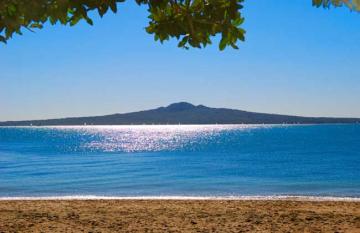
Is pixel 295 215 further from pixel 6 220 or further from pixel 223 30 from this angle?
pixel 223 30

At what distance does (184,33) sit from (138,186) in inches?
1213

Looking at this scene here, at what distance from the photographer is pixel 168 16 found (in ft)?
21.6

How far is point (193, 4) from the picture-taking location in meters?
6.55

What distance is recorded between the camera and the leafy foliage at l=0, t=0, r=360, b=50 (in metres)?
5.41

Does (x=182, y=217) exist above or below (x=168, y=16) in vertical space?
below

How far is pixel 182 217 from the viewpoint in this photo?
16.2m

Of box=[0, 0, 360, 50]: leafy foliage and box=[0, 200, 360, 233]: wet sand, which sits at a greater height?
box=[0, 0, 360, 50]: leafy foliage

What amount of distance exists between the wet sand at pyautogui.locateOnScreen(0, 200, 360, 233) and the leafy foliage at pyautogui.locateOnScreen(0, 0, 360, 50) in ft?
27.7

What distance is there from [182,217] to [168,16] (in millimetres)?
10571

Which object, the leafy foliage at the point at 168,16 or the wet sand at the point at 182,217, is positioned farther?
the wet sand at the point at 182,217

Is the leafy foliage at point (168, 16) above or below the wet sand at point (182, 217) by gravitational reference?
above

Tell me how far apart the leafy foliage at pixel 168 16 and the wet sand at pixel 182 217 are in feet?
27.7

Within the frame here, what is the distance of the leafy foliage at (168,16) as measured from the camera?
5414mm

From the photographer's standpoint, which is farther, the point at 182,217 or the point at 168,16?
the point at 182,217
